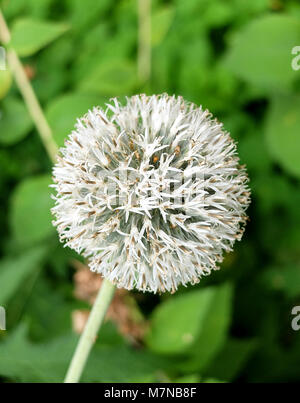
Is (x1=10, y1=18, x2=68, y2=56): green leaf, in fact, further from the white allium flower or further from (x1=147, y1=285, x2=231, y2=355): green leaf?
Answer: (x1=147, y1=285, x2=231, y2=355): green leaf

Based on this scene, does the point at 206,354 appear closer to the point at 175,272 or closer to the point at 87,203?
the point at 175,272

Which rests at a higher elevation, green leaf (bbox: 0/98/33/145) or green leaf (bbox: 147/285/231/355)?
green leaf (bbox: 0/98/33/145)

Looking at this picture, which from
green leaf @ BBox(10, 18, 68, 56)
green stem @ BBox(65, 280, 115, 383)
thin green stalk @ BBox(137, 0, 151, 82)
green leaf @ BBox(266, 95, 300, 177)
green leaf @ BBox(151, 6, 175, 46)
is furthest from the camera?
thin green stalk @ BBox(137, 0, 151, 82)

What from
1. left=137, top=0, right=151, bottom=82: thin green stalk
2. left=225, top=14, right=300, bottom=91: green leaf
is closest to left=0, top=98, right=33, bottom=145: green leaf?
left=137, top=0, right=151, bottom=82: thin green stalk

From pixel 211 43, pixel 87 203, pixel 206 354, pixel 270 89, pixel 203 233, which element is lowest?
pixel 206 354

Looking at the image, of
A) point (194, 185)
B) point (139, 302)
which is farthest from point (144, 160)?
point (139, 302)

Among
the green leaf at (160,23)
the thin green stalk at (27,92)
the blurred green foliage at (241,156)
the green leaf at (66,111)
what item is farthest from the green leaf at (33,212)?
the green leaf at (160,23)
